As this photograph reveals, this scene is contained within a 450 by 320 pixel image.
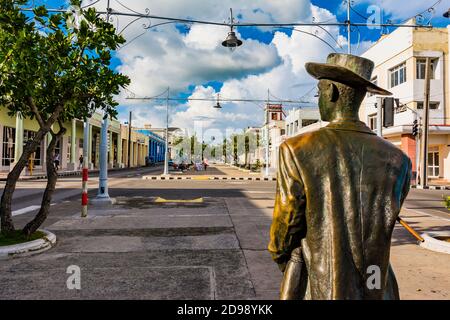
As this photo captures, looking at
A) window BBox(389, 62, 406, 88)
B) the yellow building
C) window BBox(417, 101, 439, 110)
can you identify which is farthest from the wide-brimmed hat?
window BBox(389, 62, 406, 88)

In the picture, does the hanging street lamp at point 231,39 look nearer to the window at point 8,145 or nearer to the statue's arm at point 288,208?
the statue's arm at point 288,208

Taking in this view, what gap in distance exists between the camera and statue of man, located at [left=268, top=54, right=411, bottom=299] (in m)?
1.53

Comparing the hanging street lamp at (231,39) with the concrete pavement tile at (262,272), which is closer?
the concrete pavement tile at (262,272)

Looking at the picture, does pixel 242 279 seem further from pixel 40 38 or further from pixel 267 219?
pixel 40 38

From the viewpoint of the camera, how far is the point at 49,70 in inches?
227

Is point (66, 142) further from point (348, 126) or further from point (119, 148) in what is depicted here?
point (348, 126)

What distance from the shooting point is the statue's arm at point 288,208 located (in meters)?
1.55

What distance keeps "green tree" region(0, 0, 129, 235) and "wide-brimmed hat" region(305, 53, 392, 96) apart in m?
5.17

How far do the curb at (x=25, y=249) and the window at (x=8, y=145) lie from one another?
26.4 m

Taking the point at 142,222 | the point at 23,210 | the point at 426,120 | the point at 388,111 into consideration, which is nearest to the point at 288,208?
the point at 142,222

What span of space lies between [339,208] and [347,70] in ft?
2.17

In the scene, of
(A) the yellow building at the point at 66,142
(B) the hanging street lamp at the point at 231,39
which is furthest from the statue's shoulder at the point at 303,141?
(A) the yellow building at the point at 66,142

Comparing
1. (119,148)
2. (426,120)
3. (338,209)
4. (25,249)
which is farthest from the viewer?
(119,148)
